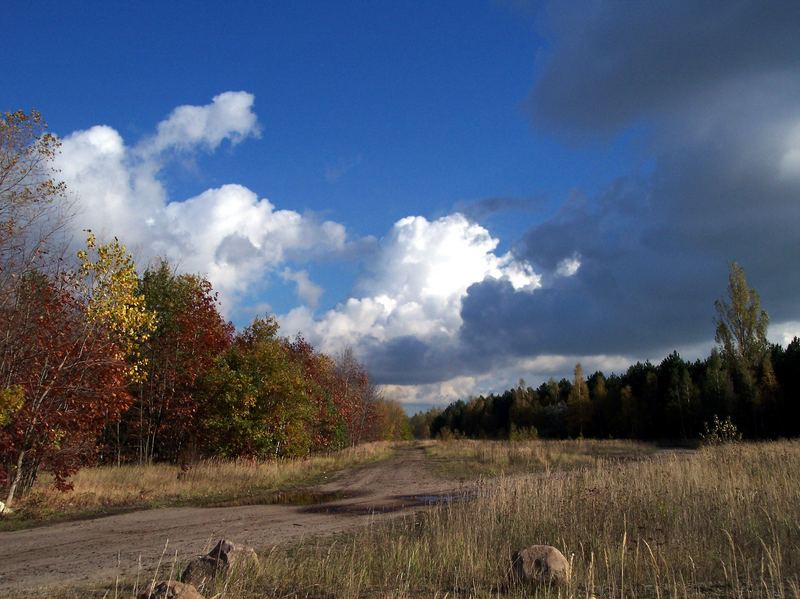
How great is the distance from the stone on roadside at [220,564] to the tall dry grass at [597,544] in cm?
19

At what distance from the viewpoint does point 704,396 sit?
54.1 metres

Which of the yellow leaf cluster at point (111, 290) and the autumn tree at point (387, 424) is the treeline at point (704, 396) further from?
the yellow leaf cluster at point (111, 290)

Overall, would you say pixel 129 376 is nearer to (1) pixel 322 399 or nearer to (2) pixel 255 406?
(2) pixel 255 406

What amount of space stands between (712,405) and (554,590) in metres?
53.2

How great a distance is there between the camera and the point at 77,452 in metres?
16.7

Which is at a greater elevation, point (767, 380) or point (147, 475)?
point (767, 380)

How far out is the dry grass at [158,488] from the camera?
15539mm

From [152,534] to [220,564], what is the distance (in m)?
5.93

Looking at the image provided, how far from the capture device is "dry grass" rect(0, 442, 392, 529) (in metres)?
15.5

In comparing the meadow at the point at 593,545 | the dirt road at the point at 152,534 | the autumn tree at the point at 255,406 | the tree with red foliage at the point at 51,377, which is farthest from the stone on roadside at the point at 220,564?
the autumn tree at the point at 255,406

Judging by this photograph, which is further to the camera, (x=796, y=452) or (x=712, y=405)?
(x=712, y=405)

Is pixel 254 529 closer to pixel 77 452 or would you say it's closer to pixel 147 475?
pixel 77 452

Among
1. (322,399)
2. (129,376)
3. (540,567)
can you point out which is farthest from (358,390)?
(540,567)

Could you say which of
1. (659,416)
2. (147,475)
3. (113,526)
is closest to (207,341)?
(147,475)
